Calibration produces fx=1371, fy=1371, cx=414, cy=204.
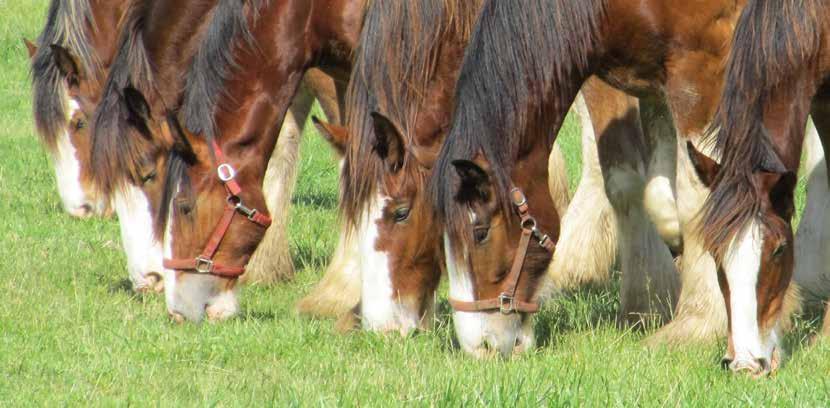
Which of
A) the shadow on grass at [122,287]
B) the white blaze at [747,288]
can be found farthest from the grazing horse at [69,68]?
the white blaze at [747,288]

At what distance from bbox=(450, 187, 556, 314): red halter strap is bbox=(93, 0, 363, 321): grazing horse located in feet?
4.37

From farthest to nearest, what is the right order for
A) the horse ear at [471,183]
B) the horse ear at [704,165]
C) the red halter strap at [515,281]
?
the red halter strap at [515,281] < the horse ear at [471,183] < the horse ear at [704,165]

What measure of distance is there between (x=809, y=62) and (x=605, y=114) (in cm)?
148

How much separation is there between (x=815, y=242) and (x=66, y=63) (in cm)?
416

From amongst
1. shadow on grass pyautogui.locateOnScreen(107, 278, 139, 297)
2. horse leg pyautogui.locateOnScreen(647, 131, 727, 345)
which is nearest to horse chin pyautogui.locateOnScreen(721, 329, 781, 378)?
horse leg pyautogui.locateOnScreen(647, 131, 727, 345)

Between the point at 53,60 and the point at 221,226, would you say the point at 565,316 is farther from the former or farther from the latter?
the point at 53,60

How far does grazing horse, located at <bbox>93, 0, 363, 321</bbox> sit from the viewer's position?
6.02m

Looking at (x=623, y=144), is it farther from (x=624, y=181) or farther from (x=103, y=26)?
(x=103, y=26)

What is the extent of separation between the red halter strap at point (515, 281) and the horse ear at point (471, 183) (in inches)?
4.7

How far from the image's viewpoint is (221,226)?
6.03 metres

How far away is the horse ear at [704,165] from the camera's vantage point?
4.84 meters

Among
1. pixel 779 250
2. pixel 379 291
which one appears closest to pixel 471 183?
pixel 379 291

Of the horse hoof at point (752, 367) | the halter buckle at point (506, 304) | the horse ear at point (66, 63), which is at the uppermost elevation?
the horse ear at point (66, 63)

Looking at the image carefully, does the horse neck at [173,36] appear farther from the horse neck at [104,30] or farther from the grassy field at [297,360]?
the horse neck at [104,30]
